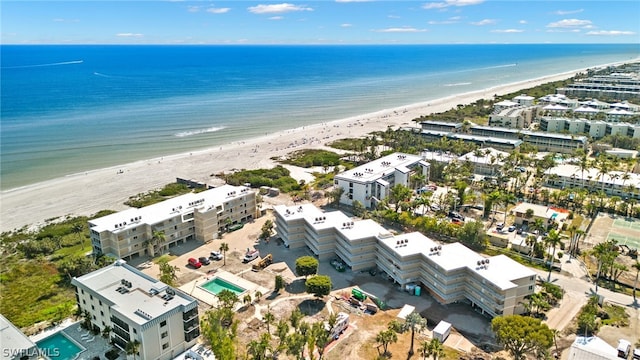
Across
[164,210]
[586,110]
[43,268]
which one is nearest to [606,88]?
[586,110]

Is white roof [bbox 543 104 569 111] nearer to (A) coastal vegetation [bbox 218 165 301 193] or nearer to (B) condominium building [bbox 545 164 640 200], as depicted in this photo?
(B) condominium building [bbox 545 164 640 200]

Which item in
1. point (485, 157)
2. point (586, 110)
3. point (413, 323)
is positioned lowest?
point (413, 323)

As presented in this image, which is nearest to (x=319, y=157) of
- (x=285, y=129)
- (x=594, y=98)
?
(x=285, y=129)

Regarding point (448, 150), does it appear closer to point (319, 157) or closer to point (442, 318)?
point (319, 157)

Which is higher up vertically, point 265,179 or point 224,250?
point 265,179

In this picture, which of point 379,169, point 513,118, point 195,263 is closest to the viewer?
point 195,263

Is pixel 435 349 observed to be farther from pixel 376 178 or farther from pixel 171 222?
pixel 376 178
